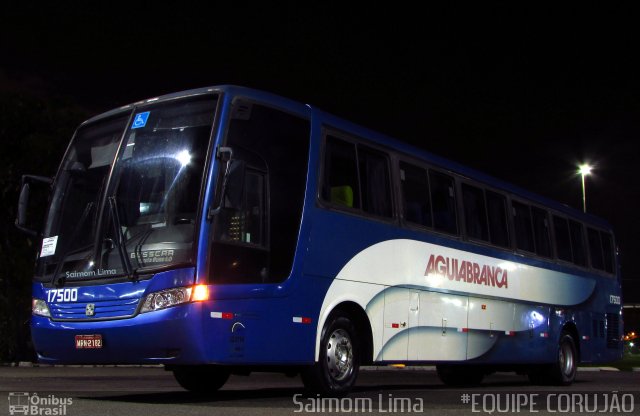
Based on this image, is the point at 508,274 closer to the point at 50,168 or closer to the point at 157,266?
the point at 157,266

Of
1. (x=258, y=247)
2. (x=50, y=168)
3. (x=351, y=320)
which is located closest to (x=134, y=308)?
(x=258, y=247)

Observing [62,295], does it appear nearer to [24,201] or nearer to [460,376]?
[24,201]

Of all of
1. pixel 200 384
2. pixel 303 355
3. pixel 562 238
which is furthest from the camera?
pixel 562 238

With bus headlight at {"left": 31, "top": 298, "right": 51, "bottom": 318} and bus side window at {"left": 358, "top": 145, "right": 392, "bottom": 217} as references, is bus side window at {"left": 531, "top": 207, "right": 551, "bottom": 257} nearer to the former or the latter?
bus side window at {"left": 358, "top": 145, "right": 392, "bottom": 217}

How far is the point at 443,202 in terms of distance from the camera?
14422mm

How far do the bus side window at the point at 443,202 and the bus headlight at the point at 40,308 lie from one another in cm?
587

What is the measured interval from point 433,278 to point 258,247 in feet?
13.6

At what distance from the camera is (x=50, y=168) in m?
32.8

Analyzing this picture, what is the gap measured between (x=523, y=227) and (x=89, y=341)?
31.6 ft

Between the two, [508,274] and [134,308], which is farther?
[508,274]

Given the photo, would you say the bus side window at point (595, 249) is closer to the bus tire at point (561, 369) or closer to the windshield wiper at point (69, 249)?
the bus tire at point (561, 369)

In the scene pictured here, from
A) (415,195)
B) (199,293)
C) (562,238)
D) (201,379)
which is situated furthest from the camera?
(562,238)

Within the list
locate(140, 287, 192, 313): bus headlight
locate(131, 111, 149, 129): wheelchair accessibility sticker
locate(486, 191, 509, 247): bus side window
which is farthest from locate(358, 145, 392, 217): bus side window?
locate(486, 191, 509, 247): bus side window

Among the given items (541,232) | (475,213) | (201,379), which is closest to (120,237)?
(201,379)
